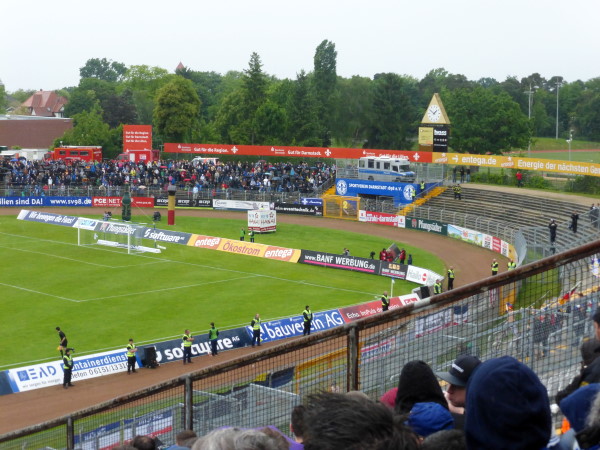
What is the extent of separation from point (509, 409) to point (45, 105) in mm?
192569

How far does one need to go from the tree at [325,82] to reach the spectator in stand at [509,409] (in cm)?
10839

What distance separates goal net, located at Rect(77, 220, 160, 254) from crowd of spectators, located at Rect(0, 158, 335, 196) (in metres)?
18.3

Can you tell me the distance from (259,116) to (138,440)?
95361mm

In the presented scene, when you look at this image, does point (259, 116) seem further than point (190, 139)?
No

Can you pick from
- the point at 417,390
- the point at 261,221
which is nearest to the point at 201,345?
the point at 417,390

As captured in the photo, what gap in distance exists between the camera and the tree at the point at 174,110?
10531cm

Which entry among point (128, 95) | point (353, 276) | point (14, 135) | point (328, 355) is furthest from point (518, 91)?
point (328, 355)

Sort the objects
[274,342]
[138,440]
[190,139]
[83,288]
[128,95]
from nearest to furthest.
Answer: [138,440] → [274,342] → [83,288] → [190,139] → [128,95]

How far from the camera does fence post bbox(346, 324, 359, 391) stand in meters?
6.77

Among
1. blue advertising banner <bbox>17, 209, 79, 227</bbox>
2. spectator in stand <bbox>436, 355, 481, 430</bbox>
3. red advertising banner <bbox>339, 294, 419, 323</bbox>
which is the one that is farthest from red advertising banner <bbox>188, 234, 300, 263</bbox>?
spectator in stand <bbox>436, 355, 481, 430</bbox>

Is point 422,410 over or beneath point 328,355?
over

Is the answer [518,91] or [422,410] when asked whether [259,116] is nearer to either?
[518,91]

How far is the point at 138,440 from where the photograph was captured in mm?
→ 7586

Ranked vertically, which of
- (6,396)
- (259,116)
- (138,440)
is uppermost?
(259,116)
